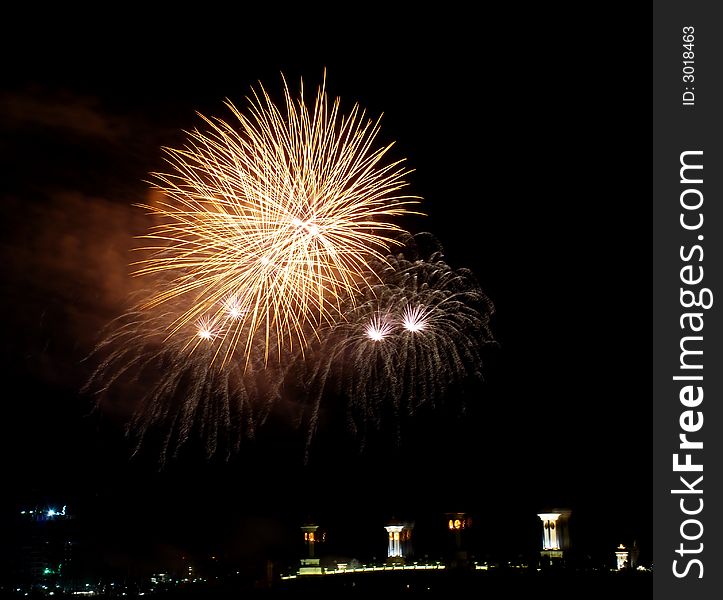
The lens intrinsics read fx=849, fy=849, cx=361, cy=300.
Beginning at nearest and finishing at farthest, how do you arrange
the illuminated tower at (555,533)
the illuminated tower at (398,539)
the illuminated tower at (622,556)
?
the illuminated tower at (622,556)
the illuminated tower at (555,533)
the illuminated tower at (398,539)

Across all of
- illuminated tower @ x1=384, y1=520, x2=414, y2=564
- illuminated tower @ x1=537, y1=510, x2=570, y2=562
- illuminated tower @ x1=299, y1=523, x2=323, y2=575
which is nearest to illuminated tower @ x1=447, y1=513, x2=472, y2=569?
illuminated tower @ x1=384, y1=520, x2=414, y2=564

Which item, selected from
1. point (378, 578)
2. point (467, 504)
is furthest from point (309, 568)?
point (467, 504)

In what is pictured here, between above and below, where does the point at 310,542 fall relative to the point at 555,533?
below

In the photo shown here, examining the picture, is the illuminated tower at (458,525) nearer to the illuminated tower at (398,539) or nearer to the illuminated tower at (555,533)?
the illuminated tower at (398,539)

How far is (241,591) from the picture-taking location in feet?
101

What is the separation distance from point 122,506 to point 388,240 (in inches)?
1390

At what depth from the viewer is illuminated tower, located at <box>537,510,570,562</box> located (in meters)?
37.9

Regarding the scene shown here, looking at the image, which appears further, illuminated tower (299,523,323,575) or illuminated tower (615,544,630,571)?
illuminated tower (299,523,323,575)

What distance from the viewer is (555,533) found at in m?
38.5

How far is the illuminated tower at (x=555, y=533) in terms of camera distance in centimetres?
3794

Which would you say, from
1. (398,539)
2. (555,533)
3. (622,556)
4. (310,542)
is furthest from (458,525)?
(310,542)

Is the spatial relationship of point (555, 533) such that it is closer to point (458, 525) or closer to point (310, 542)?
point (458, 525)

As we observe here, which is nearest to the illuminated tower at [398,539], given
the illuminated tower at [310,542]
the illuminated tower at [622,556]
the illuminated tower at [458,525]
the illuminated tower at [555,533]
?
the illuminated tower at [458,525]

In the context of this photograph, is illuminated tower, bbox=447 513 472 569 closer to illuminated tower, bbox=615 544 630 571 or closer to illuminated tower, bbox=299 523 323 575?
illuminated tower, bbox=615 544 630 571
